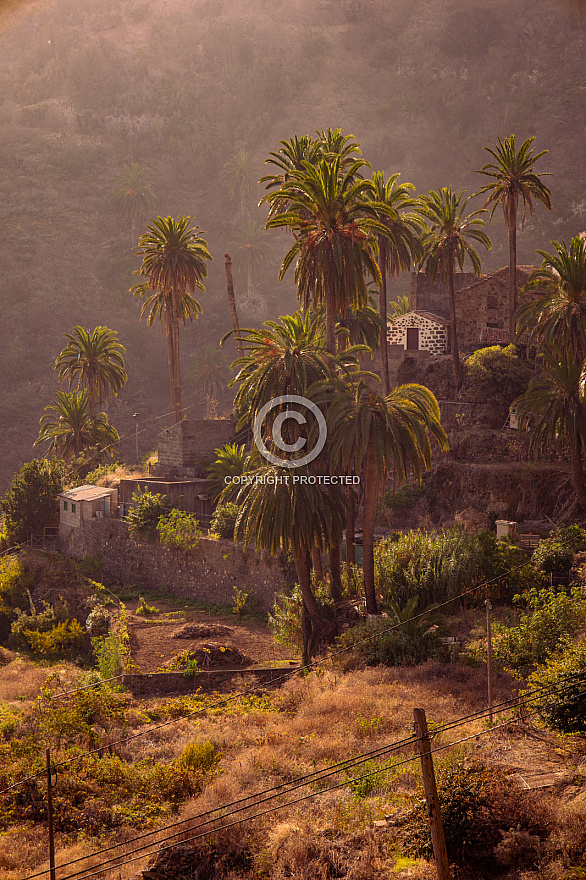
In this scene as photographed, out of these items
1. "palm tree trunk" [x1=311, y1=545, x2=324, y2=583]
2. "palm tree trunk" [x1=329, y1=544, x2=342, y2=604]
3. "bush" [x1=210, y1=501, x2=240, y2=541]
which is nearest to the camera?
"palm tree trunk" [x1=311, y1=545, x2=324, y2=583]

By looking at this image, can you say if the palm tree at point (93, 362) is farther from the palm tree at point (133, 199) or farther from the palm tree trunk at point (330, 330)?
the palm tree at point (133, 199)

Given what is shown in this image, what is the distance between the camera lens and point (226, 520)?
3919cm

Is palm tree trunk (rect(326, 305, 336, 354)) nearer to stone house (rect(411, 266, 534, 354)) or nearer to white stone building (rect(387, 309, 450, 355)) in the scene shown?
white stone building (rect(387, 309, 450, 355))

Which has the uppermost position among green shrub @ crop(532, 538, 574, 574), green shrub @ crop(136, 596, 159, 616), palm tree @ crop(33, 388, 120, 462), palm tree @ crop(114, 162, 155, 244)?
palm tree @ crop(114, 162, 155, 244)

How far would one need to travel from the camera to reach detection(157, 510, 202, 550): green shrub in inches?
1577

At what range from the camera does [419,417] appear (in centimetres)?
2748

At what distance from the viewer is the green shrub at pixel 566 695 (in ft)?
53.8

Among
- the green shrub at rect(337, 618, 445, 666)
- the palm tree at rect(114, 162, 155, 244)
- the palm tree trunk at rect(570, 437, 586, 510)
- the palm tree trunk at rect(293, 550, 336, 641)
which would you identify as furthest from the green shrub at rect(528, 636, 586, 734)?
the palm tree at rect(114, 162, 155, 244)

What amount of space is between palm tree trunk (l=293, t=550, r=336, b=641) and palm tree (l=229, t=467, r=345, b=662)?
0.04 metres

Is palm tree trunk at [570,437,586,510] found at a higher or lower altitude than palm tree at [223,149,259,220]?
lower

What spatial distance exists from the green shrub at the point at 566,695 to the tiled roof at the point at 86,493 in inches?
1315

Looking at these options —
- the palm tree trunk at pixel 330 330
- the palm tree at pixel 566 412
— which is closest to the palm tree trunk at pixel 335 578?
the palm tree trunk at pixel 330 330

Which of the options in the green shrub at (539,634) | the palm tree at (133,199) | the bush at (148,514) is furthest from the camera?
the palm tree at (133,199)

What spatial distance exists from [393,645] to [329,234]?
1591cm
